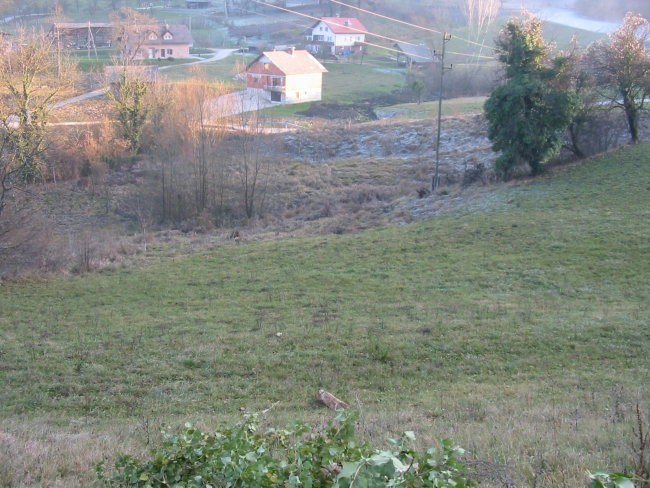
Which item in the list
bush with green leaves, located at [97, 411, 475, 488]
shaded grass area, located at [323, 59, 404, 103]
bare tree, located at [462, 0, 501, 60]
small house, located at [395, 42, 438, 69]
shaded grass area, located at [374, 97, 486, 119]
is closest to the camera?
bush with green leaves, located at [97, 411, 475, 488]

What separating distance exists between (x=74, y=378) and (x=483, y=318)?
842 centimetres

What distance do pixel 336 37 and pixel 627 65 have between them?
56166 mm

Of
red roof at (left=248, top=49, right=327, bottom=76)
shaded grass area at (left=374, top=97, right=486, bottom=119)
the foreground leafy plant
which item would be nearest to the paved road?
red roof at (left=248, top=49, right=327, bottom=76)

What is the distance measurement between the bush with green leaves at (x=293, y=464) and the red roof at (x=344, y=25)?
79696mm

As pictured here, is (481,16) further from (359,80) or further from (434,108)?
(434,108)

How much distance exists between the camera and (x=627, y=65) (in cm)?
2709

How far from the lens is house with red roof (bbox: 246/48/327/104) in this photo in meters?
56.2

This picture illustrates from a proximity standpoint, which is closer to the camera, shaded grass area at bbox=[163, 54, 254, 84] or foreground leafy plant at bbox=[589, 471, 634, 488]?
foreground leafy plant at bbox=[589, 471, 634, 488]

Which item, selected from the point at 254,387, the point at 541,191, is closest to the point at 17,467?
the point at 254,387

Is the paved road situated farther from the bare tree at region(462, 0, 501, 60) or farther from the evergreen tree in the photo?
the bare tree at region(462, 0, 501, 60)

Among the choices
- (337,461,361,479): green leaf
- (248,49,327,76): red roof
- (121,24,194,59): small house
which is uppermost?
(121,24,194,59): small house

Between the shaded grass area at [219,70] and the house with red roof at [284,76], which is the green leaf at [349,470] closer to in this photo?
the shaded grass area at [219,70]

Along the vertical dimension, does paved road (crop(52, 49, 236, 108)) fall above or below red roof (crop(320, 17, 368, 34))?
below

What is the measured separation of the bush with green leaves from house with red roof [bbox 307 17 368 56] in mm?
78806
